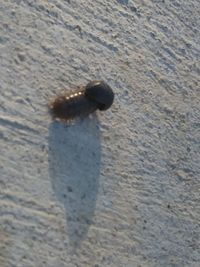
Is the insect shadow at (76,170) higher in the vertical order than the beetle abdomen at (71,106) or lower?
lower

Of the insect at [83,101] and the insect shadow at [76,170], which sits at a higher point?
the insect at [83,101]

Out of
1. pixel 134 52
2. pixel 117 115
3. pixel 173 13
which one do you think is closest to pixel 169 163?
pixel 117 115

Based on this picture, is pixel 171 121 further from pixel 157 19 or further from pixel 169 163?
pixel 157 19

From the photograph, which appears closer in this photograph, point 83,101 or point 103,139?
point 83,101

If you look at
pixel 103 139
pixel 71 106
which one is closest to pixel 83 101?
pixel 71 106

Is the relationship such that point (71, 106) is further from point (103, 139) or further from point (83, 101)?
point (103, 139)
